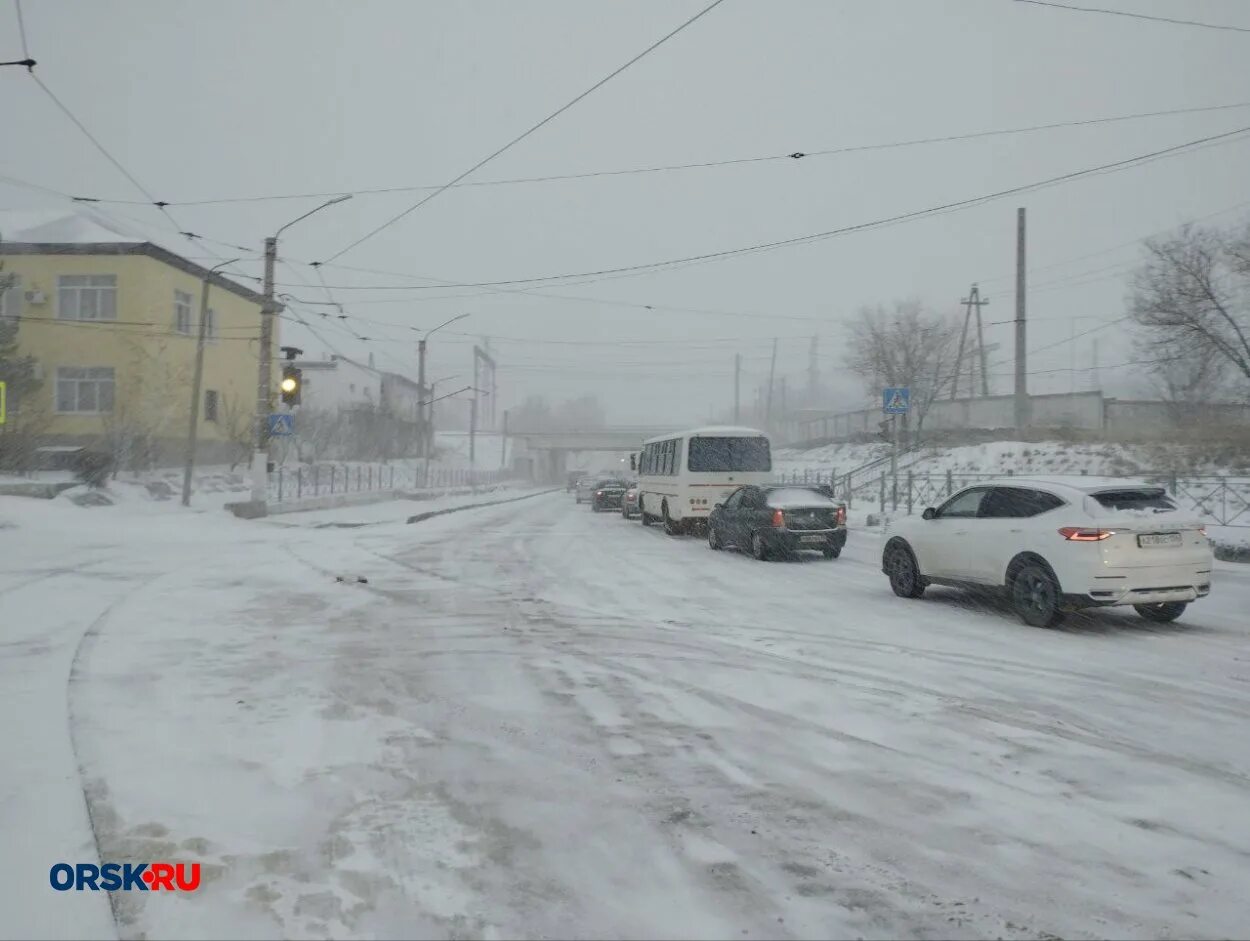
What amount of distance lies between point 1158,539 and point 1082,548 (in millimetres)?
820

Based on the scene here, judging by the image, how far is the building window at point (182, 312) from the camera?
4088 centimetres

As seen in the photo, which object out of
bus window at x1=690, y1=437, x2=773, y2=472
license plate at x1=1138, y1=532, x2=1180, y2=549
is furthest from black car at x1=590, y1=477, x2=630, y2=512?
license plate at x1=1138, y1=532, x2=1180, y2=549

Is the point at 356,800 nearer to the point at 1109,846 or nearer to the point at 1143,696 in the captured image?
the point at 1109,846

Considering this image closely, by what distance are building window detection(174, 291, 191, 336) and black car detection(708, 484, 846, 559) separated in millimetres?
31466

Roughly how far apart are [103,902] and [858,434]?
200 ft

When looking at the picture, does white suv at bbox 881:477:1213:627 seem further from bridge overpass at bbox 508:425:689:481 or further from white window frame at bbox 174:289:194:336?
bridge overpass at bbox 508:425:689:481

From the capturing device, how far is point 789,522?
17.6 metres

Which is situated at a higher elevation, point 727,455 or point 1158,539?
point 727,455

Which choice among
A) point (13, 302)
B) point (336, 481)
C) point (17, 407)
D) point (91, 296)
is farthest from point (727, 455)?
point (13, 302)

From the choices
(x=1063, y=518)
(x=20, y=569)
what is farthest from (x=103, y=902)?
(x=20, y=569)

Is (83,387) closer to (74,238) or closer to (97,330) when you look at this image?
(97,330)

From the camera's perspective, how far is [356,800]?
463cm

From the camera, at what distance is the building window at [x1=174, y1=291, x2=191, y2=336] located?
40875 mm

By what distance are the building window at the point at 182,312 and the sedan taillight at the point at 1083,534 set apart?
39356 mm
